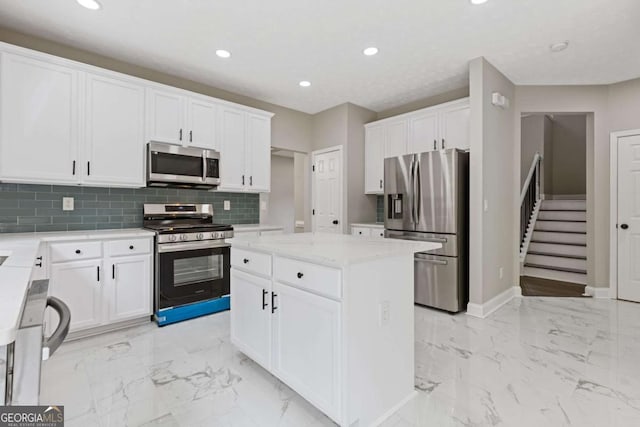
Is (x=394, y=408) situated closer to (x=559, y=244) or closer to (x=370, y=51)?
(x=370, y=51)

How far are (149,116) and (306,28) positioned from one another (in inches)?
69.3

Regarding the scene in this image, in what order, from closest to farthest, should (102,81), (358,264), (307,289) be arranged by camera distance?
(358,264) → (307,289) → (102,81)

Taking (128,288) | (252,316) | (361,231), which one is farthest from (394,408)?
(361,231)

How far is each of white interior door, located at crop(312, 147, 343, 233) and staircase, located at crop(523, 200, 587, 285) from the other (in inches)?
130

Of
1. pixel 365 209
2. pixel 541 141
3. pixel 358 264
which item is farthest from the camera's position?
pixel 541 141

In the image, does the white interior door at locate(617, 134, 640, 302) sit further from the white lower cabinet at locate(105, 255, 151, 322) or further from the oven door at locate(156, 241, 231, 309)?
the white lower cabinet at locate(105, 255, 151, 322)

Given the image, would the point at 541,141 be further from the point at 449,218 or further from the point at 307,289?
the point at 307,289

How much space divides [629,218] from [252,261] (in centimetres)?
446

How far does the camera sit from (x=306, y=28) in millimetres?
2768

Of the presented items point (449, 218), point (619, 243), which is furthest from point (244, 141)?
point (619, 243)

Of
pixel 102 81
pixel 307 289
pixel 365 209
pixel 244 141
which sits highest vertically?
pixel 102 81

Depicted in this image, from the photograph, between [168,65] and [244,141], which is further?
[244,141]

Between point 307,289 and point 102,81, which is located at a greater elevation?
point 102,81

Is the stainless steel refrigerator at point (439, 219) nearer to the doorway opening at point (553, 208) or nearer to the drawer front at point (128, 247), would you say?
the doorway opening at point (553, 208)
